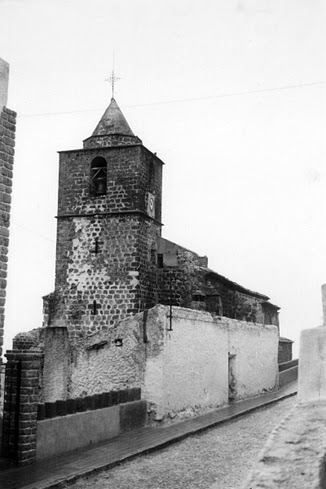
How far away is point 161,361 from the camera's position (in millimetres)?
13156

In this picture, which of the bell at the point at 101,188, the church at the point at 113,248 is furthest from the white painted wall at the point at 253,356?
the bell at the point at 101,188

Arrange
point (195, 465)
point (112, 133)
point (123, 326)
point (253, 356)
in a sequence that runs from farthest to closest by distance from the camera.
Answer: point (112, 133) → point (253, 356) → point (123, 326) → point (195, 465)

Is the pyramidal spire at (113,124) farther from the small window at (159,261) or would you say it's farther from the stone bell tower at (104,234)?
the small window at (159,261)

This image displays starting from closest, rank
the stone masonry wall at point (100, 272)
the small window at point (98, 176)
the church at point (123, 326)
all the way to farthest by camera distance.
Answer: the church at point (123, 326), the stone masonry wall at point (100, 272), the small window at point (98, 176)

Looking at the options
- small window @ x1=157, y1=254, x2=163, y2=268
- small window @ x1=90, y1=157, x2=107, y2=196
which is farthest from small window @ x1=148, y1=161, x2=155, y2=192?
small window @ x1=157, y1=254, x2=163, y2=268

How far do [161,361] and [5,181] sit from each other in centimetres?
620

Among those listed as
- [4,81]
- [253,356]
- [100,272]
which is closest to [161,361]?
[4,81]

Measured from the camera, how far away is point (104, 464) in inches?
353

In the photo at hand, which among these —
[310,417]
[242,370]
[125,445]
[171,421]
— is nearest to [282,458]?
[310,417]

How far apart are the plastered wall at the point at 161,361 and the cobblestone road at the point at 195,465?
146 cm

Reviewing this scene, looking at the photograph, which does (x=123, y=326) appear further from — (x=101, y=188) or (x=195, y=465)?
(x=101, y=188)

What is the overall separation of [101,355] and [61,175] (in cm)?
1142

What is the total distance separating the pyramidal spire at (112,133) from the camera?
2358 cm

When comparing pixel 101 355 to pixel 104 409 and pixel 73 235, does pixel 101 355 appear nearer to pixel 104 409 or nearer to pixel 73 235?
pixel 104 409
